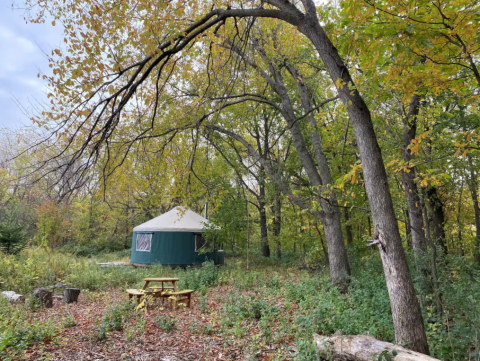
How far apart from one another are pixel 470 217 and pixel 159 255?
12.9 metres

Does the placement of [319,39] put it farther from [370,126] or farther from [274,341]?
[274,341]

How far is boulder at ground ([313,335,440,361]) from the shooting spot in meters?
2.48

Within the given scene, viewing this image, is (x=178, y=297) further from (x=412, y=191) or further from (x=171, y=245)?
(x=171, y=245)

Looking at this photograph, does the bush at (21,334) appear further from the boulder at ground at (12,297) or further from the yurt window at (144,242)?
the yurt window at (144,242)

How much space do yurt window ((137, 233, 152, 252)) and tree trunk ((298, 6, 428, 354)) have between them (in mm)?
12094

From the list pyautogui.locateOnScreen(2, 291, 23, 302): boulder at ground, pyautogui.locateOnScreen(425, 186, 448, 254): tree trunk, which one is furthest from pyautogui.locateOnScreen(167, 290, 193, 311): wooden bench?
pyautogui.locateOnScreen(425, 186, 448, 254): tree trunk

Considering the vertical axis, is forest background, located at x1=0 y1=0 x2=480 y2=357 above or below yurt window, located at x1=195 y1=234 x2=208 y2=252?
above

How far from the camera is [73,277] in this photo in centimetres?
806

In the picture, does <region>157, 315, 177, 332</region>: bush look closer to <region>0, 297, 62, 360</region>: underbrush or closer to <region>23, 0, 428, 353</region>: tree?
<region>0, 297, 62, 360</region>: underbrush

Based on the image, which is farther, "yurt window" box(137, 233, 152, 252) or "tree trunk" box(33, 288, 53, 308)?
"yurt window" box(137, 233, 152, 252)

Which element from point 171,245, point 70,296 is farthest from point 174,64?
point 171,245

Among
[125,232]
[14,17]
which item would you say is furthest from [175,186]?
[125,232]

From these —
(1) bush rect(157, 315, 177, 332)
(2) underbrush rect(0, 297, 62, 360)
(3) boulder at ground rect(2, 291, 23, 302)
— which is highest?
(3) boulder at ground rect(2, 291, 23, 302)

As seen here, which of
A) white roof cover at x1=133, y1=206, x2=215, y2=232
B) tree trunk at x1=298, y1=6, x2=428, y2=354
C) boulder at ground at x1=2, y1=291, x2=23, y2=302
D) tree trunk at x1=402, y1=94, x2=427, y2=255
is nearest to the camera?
tree trunk at x1=298, y1=6, x2=428, y2=354
